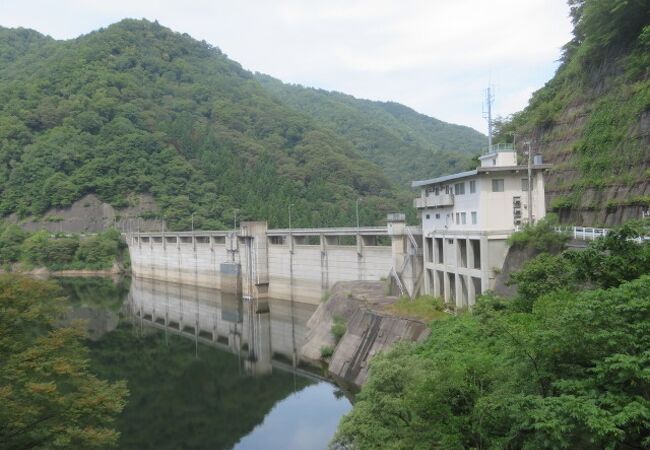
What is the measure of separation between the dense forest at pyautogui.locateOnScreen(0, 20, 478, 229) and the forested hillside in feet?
170

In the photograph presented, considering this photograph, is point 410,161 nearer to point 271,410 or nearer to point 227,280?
point 227,280

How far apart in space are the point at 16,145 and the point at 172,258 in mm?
59584

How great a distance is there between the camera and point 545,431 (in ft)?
32.1

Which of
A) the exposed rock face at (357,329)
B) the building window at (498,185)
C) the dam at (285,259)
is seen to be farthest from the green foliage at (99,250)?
the building window at (498,185)

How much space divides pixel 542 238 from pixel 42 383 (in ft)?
61.2

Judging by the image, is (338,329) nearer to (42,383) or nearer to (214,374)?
(214,374)

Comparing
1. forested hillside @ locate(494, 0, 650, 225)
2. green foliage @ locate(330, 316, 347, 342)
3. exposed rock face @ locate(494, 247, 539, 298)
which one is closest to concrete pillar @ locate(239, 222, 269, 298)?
green foliage @ locate(330, 316, 347, 342)

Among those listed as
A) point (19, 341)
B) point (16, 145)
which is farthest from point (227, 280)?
point (16, 145)

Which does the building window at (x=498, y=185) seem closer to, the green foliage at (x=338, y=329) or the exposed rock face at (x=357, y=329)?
the exposed rock face at (x=357, y=329)

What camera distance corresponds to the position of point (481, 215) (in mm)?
26375

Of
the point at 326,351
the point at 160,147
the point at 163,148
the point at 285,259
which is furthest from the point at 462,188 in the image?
the point at 160,147

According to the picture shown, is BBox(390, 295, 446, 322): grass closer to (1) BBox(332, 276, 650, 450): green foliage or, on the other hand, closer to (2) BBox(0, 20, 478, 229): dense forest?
(1) BBox(332, 276, 650, 450): green foliage

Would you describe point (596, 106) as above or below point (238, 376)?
above

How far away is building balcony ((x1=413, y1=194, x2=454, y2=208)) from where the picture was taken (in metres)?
29.4
